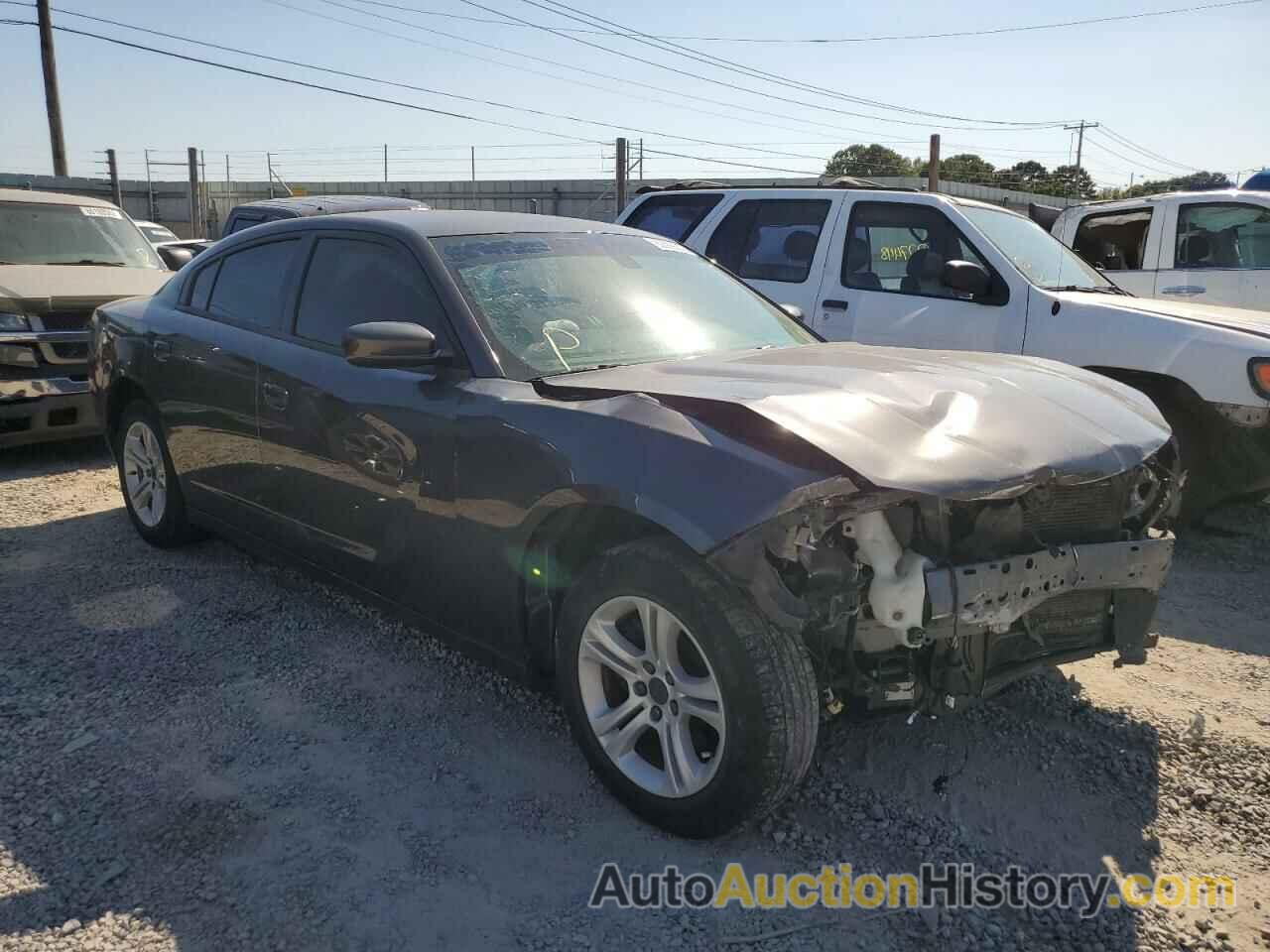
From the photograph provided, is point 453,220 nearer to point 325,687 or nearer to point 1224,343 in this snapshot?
point 325,687

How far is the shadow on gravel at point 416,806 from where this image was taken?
243cm

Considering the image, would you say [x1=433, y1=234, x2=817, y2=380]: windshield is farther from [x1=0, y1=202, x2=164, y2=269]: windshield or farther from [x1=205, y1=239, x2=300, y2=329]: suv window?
[x1=0, y1=202, x2=164, y2=269]: windshield

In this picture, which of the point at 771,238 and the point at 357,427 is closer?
the point at 357,427

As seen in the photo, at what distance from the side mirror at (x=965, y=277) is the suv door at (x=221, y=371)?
3641 mm

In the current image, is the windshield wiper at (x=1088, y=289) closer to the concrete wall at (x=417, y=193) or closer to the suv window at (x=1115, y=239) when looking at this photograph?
the suv window at (x=1115, y=239)

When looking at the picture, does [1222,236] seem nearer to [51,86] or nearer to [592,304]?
[592,304]

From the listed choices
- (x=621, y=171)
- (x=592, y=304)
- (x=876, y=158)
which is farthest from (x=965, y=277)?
(x=876, y=158)

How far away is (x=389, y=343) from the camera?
3.07 meters

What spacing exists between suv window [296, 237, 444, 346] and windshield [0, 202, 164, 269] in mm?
5270

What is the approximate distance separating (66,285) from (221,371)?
407 cm

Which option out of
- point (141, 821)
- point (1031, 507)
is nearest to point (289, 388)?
point (141, 821)

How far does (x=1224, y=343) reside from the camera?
16.4 ft

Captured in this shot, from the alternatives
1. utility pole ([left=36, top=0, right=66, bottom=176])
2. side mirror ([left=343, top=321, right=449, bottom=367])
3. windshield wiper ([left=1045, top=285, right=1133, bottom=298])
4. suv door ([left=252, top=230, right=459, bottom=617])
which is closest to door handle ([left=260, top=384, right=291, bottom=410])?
suv door ([left=252, top=230, right=459, bottom=617])

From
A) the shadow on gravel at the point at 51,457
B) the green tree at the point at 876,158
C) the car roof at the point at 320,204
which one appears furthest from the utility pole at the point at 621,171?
the green tree at the point at 876,158
